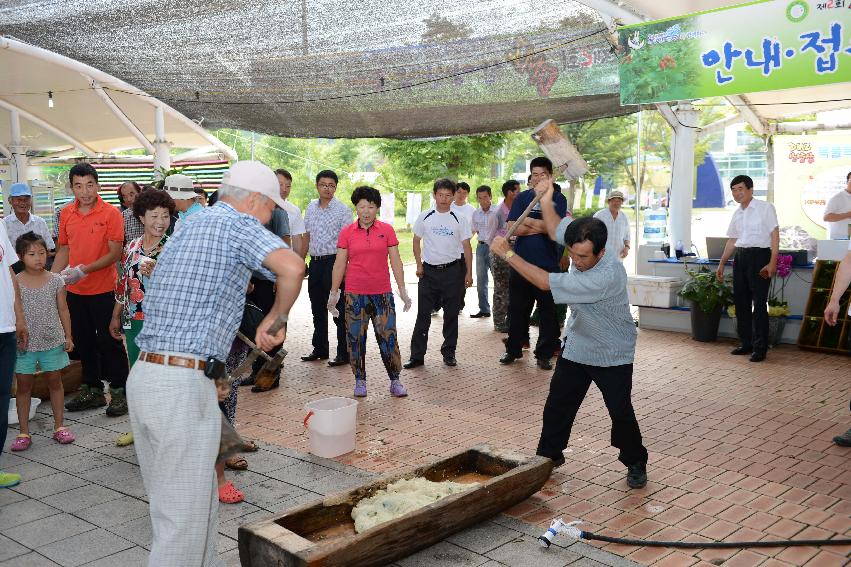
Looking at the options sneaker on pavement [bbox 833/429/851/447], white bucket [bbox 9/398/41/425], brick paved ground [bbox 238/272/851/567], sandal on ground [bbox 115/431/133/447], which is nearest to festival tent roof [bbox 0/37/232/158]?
brick paved ground [bbox 238/272/851/567]

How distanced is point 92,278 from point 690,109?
24.7 feet

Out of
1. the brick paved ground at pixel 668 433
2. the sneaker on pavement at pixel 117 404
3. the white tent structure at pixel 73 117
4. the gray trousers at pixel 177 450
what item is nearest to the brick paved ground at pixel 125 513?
the brick paved ground at pixel 668 433

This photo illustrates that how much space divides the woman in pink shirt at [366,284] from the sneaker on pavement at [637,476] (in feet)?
8.97

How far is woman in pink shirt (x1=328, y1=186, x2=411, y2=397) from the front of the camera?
693 centimetres

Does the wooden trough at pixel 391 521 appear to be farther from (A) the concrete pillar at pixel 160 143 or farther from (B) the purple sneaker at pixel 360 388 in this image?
(A) the concrete pillar at pixel 160 143

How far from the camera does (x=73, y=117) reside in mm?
14719

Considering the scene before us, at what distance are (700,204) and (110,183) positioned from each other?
63.9 feet

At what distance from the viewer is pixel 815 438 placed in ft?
18.8

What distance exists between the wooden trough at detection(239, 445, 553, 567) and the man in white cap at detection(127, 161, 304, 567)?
16.3 inches

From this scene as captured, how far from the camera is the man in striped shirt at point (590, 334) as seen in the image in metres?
4.43

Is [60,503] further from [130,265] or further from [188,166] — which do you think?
[188,166]

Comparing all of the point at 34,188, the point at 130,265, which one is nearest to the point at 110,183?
the point at 34,188

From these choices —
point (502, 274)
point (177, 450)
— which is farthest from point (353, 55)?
point (177, 450)

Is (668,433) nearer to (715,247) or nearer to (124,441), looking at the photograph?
(124,441)
